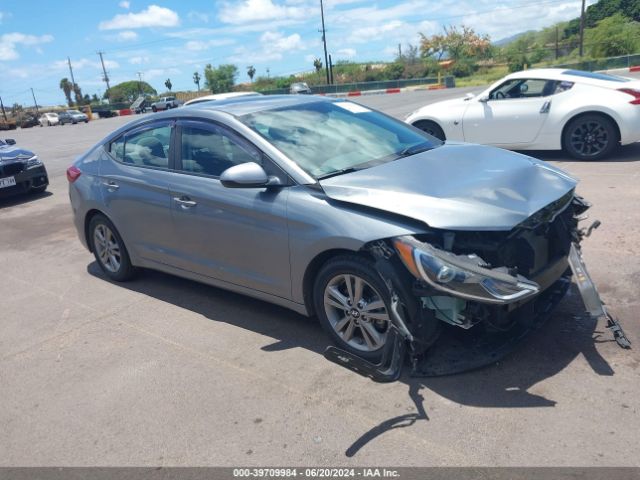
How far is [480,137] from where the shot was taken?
9852mm

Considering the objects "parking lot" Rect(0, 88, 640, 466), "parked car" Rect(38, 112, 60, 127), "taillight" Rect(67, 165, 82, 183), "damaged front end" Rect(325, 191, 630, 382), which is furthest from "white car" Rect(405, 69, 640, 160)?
"parked car" Rect(38, 112, 60, 127)

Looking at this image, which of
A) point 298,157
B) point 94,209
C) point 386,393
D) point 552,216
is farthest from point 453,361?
point 94,209

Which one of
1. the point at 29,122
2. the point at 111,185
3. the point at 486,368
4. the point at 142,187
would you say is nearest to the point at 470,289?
the point at 486,368

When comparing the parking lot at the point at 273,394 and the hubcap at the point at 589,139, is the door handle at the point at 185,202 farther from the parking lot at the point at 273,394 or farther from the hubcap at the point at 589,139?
the hubcap at the point at 589,139

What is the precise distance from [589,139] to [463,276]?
696cm

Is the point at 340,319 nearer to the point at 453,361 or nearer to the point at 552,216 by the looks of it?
the point at 453,361

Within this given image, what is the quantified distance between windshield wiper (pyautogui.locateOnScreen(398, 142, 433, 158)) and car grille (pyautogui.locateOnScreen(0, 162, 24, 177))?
872 cm

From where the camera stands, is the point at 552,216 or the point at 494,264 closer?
the point at 494,264

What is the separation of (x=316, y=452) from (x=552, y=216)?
6.67 feet

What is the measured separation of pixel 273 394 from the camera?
3.58 m

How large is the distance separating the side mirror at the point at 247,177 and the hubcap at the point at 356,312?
827mm

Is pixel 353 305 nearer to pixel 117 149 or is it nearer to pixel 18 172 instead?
pixel 117 149

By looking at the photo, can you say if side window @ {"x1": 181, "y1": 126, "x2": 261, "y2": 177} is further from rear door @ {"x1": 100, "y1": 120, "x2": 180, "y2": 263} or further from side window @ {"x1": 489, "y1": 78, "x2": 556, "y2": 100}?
side window @ {"x1": 489, "y1": 78, "x2": 556, "y2": 100}

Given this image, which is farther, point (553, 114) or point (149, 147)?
point (553, 114)
